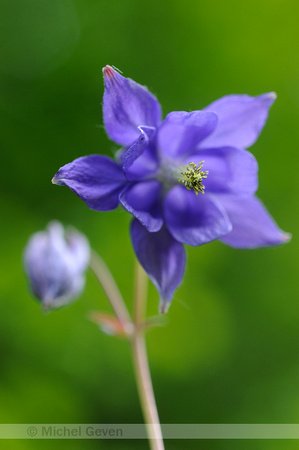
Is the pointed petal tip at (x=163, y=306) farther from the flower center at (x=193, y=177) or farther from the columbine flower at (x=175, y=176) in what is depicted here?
the flower center at (x=193, y=177)

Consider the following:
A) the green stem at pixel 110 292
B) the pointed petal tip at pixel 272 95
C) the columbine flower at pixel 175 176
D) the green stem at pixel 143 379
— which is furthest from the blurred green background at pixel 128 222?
the pointed petal tip at pixel 272 95

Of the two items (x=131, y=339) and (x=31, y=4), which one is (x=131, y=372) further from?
(x=31, y=4)

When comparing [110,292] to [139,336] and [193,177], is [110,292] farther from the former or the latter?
[193,177]

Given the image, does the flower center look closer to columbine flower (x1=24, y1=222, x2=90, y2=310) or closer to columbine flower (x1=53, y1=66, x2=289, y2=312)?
columbine flower (x1=53, y1=66, x2=289, y2=312)

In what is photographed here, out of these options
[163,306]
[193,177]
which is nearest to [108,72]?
[193,177]

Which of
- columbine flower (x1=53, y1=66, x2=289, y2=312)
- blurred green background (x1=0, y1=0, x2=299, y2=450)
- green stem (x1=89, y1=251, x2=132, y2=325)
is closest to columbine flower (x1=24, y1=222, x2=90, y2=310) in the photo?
green stem (x1=89, y1=251, x2=132, y2=325)

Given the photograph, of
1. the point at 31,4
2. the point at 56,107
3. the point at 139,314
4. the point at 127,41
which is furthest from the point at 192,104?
the point at 139,314
